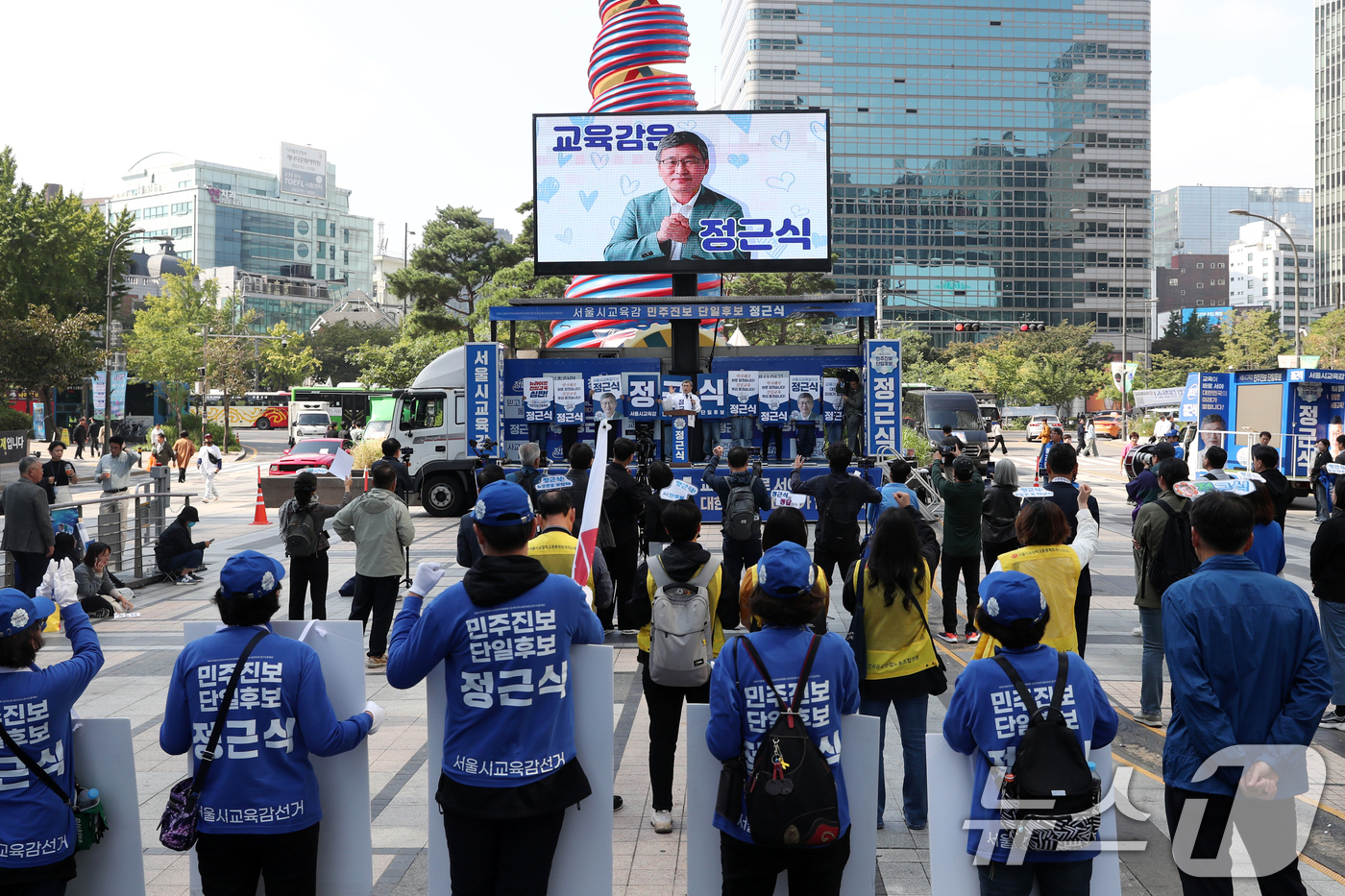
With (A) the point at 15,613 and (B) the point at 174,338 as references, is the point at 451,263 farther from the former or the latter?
(A) the point at 15,613

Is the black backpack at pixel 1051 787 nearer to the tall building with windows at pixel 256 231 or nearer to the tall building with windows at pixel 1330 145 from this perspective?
the tall building with windows at pixel 1330 145

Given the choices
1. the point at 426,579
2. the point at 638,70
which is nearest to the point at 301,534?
the point at 426,579

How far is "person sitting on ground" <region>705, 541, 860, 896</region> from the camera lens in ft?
10.1

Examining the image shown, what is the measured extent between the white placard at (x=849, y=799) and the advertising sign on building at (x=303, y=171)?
167205 mm

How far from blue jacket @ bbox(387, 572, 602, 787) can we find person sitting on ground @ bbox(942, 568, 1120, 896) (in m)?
1.27

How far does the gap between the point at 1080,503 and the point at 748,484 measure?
2.88 metres

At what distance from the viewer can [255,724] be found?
3.11 meters

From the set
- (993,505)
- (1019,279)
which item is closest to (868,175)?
(1019,279)

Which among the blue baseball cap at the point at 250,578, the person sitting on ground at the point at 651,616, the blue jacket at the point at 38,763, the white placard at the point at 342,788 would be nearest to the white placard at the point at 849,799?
the white placard at the point at 342,788

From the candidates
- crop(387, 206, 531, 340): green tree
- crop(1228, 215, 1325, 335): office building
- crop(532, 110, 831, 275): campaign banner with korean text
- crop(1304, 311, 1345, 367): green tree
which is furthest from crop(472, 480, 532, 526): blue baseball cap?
crop(1228, 215, 1325, 335): office building

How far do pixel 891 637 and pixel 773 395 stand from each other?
13.5 m

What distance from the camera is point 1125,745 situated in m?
6.41

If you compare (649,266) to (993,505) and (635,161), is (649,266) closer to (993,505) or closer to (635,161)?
(635,161)

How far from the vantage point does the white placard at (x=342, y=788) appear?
137 inches
